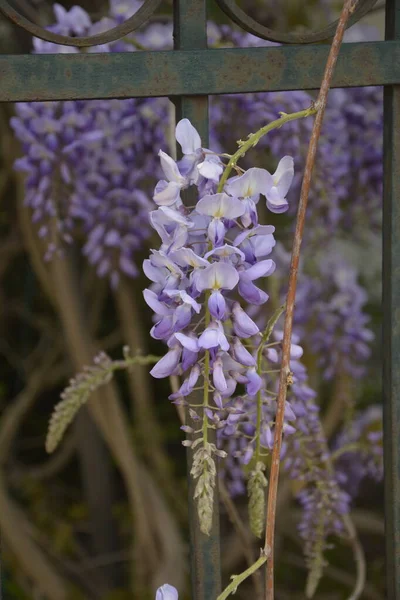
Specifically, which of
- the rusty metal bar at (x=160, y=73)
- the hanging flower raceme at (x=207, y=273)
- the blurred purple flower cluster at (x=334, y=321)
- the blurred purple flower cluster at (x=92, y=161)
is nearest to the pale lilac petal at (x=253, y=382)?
the hanging flower raceme at (x=207, y=273)

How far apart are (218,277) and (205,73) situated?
29 centimetres

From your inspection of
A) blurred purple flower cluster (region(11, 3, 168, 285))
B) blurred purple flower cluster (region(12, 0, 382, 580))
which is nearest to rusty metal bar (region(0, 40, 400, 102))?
blurred purple flower cluster (region(12, 0, 382, 580))

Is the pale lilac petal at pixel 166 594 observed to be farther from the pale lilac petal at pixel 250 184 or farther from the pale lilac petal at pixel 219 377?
the pale lilac petal at pixel 250 184

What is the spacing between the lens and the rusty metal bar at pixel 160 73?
0.94m

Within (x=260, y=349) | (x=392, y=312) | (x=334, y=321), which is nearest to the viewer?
(x=260, y=349)

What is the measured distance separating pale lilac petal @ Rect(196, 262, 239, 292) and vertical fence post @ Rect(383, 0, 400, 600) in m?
0.30

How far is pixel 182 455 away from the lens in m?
3.07

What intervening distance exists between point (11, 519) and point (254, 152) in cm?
122

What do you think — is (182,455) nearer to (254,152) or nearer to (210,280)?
(254,152)

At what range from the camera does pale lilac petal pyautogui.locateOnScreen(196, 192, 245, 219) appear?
0.81m

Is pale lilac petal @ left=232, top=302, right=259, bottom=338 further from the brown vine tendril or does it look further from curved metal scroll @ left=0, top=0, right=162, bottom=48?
curved metal scroll @ left=0, top=0, right=162, bottom=48

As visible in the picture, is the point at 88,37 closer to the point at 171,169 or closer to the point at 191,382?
the point at 171,169

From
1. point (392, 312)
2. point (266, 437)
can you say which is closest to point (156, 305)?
point (266, 437)

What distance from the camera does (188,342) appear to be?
802 mm
